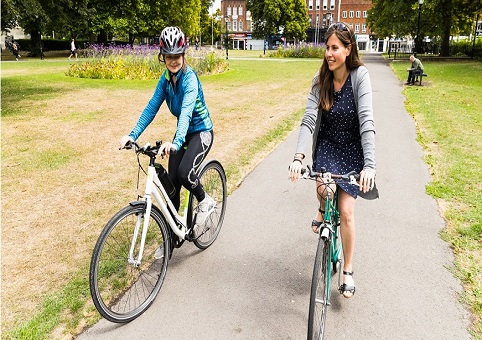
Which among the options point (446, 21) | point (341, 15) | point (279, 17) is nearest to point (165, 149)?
point (446, 21)

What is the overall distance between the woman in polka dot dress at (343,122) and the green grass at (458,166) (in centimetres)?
133

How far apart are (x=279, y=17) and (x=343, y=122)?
261 ft

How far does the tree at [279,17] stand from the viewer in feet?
254

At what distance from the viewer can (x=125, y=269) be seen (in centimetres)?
377

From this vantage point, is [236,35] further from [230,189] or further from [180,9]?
[230,189]

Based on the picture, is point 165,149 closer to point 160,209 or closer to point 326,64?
point 160,209

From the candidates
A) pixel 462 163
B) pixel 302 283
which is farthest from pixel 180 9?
pixel 302 283

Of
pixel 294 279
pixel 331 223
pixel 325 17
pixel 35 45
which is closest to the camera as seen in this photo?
pixel 331 223

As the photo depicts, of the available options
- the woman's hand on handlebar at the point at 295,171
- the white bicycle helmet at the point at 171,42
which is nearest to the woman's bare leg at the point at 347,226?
the woman's hand on handlebar at the point at 295,171

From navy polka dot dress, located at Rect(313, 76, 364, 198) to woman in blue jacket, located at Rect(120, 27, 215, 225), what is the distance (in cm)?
111

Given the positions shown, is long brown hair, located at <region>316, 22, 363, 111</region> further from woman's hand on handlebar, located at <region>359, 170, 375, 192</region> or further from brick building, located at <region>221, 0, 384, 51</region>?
brick building, located at <region>221, 0, 384, 51</region>

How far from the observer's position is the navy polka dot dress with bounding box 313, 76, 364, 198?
3.17 m

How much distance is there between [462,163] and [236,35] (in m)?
106

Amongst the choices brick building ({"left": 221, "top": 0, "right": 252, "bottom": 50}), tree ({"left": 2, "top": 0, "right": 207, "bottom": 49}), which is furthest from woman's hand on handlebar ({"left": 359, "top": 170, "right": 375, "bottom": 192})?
brick building ({"left": 221, "top": 0, "right": 252, "bottom": 50})
